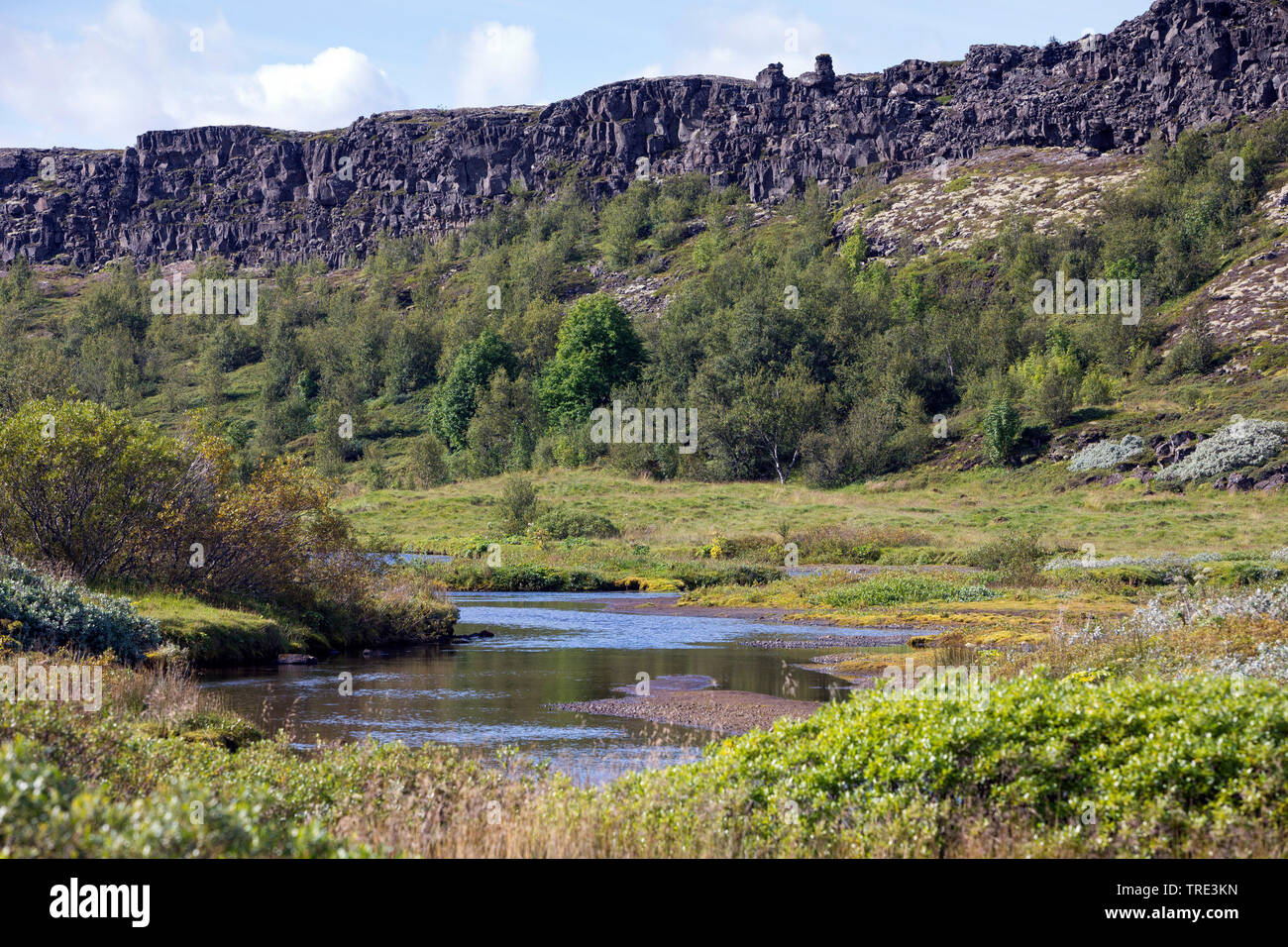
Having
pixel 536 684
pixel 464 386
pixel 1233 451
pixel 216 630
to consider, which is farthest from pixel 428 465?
pixel 536 684

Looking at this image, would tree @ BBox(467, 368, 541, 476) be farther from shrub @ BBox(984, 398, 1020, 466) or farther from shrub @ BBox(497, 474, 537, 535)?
shrub @ BBox(984, 398, 1020, 466)

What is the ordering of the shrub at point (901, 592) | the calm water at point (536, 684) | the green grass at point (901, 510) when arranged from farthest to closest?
the green grass at point (901, 510) → the shrub at point (901, 592) → the calm water at point (536, 684)

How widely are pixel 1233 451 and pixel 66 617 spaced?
67.9 meters

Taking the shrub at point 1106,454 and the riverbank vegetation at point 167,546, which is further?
the shrub at point 1106,454

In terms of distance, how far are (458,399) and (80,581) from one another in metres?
94.9

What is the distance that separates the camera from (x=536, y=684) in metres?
24.8

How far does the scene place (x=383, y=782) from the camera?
1173 centimetres

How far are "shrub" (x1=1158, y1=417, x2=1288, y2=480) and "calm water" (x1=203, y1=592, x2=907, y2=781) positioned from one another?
139 feet

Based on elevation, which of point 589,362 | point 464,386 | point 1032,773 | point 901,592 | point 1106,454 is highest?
point 589,362

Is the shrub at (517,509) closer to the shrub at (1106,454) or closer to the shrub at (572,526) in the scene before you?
the shrub at (572,526)

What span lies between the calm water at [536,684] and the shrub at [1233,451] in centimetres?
4232

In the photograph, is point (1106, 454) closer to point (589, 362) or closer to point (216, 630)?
point (589, 362)

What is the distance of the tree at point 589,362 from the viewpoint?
112 m

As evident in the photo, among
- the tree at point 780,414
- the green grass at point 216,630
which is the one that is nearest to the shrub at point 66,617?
the green grass at point 216,630
